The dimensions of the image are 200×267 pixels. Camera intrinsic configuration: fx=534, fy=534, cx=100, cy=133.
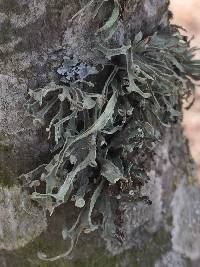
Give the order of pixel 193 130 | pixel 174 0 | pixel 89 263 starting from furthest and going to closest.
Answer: pixel 174 0
pixel 193 130
pixel 89 263

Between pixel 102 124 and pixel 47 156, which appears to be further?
pixel 47 156

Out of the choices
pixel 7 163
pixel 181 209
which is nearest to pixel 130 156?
pixel 7 163

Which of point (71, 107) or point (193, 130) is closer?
point (71, 107)

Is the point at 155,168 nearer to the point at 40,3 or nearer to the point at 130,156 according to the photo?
the point at 130,156
